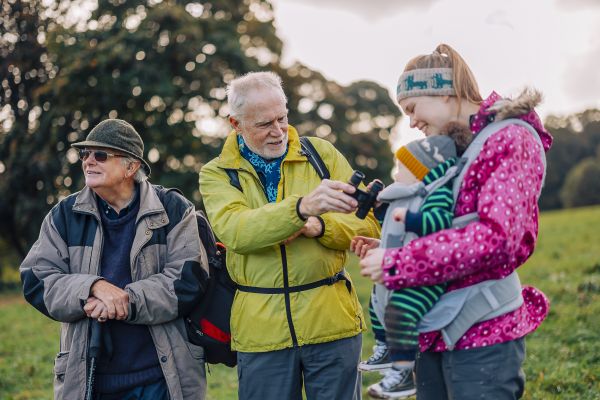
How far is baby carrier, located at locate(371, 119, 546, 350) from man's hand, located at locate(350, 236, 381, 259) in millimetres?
740

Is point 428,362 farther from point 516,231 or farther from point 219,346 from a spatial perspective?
point 219,346

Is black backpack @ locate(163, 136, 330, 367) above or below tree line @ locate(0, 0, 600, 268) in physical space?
below

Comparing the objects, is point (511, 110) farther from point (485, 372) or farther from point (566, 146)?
point (566, 146)

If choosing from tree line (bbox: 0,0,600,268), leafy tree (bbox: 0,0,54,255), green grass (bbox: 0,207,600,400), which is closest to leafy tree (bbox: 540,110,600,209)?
tree line (bbox: 0,0,600,268)

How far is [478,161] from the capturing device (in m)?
2.58

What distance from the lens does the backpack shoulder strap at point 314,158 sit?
373 cm

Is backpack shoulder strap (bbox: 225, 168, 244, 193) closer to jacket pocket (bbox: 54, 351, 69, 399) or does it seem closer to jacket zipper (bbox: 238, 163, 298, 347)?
jacket zipper (bbox: 238, 163, 298, 347)

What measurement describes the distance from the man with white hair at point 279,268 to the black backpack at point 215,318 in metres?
0.21

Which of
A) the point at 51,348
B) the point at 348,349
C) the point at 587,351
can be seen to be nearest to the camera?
the point at 348,349

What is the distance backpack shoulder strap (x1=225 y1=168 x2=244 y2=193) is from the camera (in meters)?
3.65

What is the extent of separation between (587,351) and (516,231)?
4661mm

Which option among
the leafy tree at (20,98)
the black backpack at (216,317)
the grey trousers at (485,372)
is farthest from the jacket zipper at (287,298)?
the leafy tree at (20,98)

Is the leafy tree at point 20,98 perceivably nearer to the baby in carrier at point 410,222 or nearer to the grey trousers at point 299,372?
the grey trousers at point 299,372

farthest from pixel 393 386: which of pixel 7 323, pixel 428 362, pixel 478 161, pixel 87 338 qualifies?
pixel 7 323
